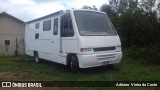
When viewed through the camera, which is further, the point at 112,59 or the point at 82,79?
the point at 112,59

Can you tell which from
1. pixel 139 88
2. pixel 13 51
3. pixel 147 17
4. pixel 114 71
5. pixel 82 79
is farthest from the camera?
pixel 13 51

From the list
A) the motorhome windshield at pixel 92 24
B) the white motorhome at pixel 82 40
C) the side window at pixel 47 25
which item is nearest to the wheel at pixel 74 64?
the white motorhome at pixel 82 40

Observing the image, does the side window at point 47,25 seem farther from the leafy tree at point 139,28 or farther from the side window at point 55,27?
the leafy tree at point 139,28

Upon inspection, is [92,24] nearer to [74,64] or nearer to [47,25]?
[74,64]

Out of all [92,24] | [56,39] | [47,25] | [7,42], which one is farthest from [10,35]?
[92,24]

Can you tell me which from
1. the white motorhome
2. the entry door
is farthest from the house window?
the entry door

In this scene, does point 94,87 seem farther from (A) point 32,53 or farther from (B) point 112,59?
(A) point 32,53

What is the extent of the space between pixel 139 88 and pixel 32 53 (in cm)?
1086

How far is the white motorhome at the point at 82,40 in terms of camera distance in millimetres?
10461

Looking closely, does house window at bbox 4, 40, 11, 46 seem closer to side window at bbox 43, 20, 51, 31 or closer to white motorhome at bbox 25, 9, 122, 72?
side window at bbox 43, 20, 51, 31

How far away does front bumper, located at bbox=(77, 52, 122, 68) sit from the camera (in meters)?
10.3

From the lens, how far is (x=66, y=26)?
37.8 feet

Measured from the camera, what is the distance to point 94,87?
8.55 meters

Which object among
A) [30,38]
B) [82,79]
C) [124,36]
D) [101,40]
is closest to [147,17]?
[124,36]
